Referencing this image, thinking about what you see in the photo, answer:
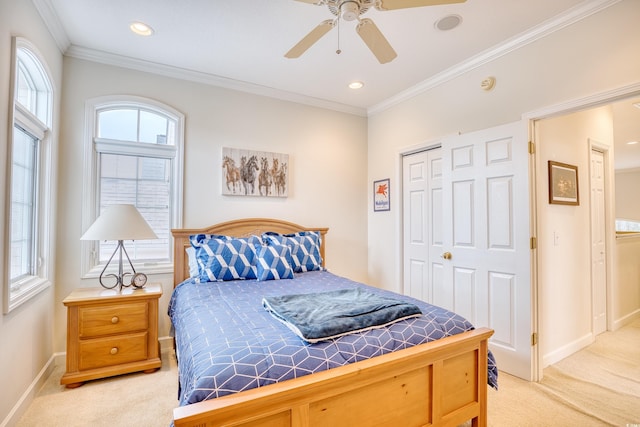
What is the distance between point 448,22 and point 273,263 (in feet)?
7.81

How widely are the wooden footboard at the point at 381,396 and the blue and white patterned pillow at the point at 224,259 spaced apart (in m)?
1.64

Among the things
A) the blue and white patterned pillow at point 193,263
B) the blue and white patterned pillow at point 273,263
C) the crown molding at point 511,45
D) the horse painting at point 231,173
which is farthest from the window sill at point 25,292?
the crown molding at point 511,45

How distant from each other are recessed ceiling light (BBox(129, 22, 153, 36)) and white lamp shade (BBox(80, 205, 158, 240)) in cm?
141

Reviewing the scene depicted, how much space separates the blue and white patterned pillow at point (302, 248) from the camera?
307 centimetres

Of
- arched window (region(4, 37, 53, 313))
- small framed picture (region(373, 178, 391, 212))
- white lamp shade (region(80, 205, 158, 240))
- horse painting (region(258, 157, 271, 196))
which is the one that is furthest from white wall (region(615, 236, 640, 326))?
arched window (region(4, 37, 53, 313))

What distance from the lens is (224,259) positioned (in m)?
2.75

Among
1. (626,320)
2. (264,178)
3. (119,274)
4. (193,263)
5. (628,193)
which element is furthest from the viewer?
(628,193)

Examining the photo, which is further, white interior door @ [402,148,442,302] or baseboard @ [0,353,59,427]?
white interior door @ [402,148,442,302]

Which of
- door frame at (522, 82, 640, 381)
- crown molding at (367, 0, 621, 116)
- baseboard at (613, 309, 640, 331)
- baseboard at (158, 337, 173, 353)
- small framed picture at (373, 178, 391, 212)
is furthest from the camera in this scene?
small framed picture at (373, 178, 391, 212)

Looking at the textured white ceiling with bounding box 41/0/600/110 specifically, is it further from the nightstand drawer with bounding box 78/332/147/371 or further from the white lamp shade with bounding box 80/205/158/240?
the nightstand drawer with bounding box 78/332/147/371

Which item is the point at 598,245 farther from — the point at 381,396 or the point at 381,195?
the point at 381,396

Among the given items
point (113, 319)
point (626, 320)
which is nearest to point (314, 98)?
point (113, 319)

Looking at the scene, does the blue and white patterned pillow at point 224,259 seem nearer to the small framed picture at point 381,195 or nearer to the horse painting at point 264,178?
the horse painting at point 264,178

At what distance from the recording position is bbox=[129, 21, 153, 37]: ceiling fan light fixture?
240 centimetres
